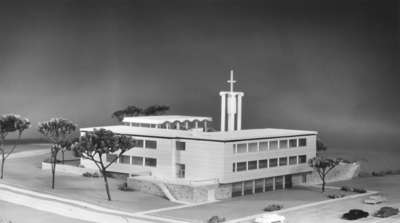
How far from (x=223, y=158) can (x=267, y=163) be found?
7182 mm

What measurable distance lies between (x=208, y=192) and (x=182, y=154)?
6906 mm

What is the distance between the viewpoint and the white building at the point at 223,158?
67.3 m

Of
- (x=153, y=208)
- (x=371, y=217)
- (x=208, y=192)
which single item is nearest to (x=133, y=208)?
(x=153, y=208)

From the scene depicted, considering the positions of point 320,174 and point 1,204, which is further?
point 320,174

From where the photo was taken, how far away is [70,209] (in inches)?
2302

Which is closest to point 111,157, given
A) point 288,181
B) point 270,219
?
point 288,181

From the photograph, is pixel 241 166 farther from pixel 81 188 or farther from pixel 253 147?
pixel 81 188

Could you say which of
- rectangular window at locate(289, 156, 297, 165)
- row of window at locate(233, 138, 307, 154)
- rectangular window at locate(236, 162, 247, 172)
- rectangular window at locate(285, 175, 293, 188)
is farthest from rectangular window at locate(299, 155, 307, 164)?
rectangular window at locate(236, 162, 247, 172)

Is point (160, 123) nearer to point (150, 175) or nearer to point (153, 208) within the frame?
point (150, 175)

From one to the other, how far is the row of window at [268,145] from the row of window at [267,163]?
1.20 metres

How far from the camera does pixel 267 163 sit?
237ft

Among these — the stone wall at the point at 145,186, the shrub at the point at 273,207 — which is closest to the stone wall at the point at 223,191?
the stone wall at the point at 145,186

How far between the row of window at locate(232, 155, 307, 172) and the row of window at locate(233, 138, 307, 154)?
3.94 ft

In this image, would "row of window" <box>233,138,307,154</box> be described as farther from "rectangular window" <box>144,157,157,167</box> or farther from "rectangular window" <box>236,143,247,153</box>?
"rectangular window" <box>144,157,157,167</box>
